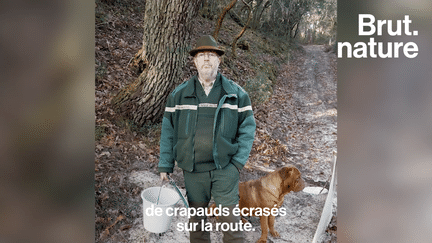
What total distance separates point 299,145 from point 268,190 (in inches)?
23.8

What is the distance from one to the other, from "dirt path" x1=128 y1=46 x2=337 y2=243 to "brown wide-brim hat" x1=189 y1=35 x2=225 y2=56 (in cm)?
82

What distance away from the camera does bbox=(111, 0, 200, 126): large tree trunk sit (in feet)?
11.0

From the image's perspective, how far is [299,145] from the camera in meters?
3.40

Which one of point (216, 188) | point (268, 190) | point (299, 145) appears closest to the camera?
point (216, 188)

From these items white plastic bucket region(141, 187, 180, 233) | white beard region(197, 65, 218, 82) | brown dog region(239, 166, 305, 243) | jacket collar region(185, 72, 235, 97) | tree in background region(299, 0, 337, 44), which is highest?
tree in background region(299, 0, 337, 44)

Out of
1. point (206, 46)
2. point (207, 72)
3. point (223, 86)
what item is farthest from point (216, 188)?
point (206, 46)

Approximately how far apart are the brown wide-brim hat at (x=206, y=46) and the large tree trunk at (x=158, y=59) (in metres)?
0.34

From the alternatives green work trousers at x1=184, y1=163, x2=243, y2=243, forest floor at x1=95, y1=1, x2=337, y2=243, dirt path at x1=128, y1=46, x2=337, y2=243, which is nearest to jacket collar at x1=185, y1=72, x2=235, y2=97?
forest floor at x1=95, y1=1, x2=337, y2=243

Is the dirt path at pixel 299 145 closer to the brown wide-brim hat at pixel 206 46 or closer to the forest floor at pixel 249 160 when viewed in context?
the forest floor at pixel 249 160

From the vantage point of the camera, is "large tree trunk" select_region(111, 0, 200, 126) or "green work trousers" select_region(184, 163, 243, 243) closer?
"green work trousers" select_region(184, 163, 243, 243)

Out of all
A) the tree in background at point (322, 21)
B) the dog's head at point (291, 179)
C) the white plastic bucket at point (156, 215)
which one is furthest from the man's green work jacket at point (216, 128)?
the tree in background at point (322, 21)

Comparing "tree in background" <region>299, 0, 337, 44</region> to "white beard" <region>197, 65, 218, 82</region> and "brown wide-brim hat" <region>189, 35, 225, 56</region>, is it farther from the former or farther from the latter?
"white beard" <region>197, 65, 218, 82</region>

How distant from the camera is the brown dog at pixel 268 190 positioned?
326 cm

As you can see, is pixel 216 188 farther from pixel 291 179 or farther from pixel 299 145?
pixel 299 145
